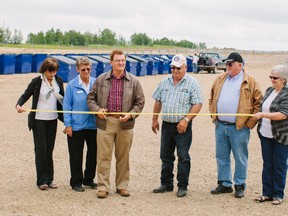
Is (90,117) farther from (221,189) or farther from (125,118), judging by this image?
(221,189)

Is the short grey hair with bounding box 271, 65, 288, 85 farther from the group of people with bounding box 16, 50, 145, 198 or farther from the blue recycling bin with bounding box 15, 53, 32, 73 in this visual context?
the blue recycling bin with bounding box 15, 53, 32, 73

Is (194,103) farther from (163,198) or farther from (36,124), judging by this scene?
(36,124)

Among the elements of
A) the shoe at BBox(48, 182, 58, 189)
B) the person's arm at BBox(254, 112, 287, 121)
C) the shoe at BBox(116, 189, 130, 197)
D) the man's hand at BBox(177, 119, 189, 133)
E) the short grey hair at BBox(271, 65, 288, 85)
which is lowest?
the shoe at BBox(48, 182, 58, 189)

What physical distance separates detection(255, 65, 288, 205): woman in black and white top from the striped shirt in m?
1.71

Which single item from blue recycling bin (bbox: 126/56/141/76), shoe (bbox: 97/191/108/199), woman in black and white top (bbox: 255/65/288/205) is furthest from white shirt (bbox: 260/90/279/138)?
blue recycling bin (bbox: 126/56/141/76)

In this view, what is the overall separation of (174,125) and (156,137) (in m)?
4.43

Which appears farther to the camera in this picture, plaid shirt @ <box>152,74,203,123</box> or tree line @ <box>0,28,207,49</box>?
tree line @ <box>0,28,207,49</box>

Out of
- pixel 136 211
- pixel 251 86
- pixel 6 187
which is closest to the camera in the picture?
pixel 136 211

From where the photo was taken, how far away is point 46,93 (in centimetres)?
705

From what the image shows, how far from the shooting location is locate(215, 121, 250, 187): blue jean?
6.82 metres

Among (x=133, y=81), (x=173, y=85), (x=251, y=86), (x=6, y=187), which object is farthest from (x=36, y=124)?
(x=251, y=86)

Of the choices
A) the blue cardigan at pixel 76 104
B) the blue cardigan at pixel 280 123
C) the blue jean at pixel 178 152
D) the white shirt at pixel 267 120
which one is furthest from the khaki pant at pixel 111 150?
the blue cardigan at pixel 280 123

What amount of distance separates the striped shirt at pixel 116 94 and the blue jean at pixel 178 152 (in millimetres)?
712

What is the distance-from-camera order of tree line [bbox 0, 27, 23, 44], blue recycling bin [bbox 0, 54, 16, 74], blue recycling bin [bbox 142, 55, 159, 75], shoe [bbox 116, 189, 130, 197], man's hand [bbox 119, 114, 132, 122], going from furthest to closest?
tree line [bbox 0, 27, 23, 44] < blue recycling bin [bbox 142, 55, 159, 75] < blue recycling bin [bbox 0, 54, 16, 74] < shoe [bbox 116, 189, 130, 197] < man's hand [bbox 119, 114, 132, 122]
